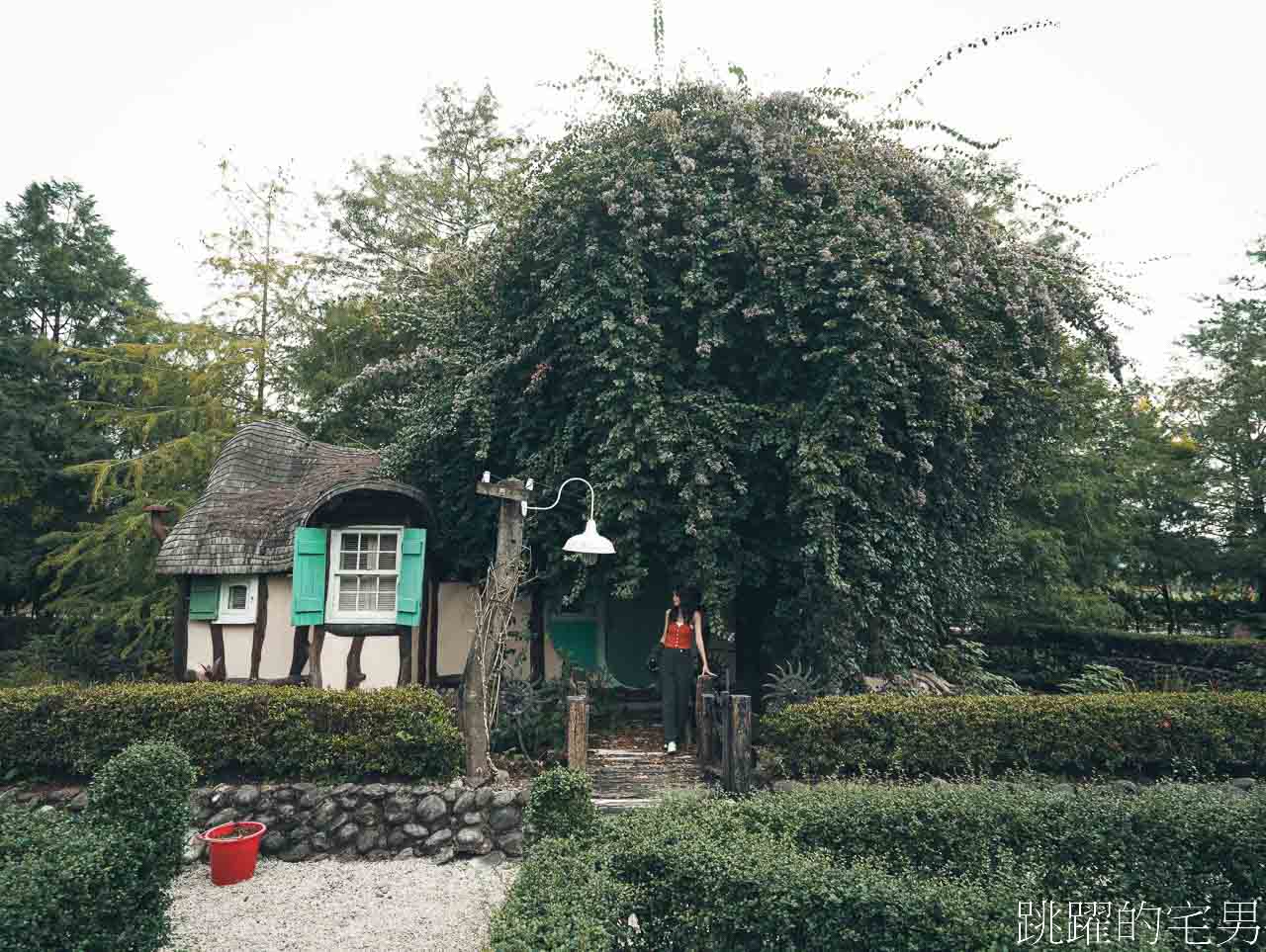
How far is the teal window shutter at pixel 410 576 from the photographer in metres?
11.2

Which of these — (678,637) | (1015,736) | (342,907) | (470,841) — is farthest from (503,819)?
(1015,736)

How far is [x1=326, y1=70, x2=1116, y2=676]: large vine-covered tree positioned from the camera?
9.56 metres

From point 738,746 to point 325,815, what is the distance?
4.07 metres

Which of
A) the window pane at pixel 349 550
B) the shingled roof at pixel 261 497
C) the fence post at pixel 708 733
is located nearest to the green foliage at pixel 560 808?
the fence post at pixel 708 733

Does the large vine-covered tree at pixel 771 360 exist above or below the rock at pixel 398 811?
above

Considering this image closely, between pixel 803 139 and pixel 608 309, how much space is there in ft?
12.1

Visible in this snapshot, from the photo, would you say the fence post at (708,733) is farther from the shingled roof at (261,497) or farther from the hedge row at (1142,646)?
the hedge row at (1142,646)

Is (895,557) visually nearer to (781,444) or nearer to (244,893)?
(781,444)

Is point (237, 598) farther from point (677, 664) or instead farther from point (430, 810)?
point (677, 664)

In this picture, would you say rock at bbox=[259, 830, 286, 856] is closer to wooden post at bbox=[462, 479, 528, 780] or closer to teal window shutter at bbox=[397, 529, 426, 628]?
wooden post at bbox=[462, 479, 528, 780]

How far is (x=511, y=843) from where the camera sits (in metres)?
7.48

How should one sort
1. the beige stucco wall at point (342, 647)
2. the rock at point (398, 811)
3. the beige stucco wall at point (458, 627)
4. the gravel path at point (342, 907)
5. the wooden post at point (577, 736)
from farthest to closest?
the beige stucco wall at point (458, 627), the beige stucco wall at point (342, 647), the wooden post at point (577, 736), the rock at point (398, 811), the gravel path at point (342, 907)

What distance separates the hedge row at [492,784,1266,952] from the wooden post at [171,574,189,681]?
972cm

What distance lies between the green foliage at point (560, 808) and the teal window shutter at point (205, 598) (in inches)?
354
